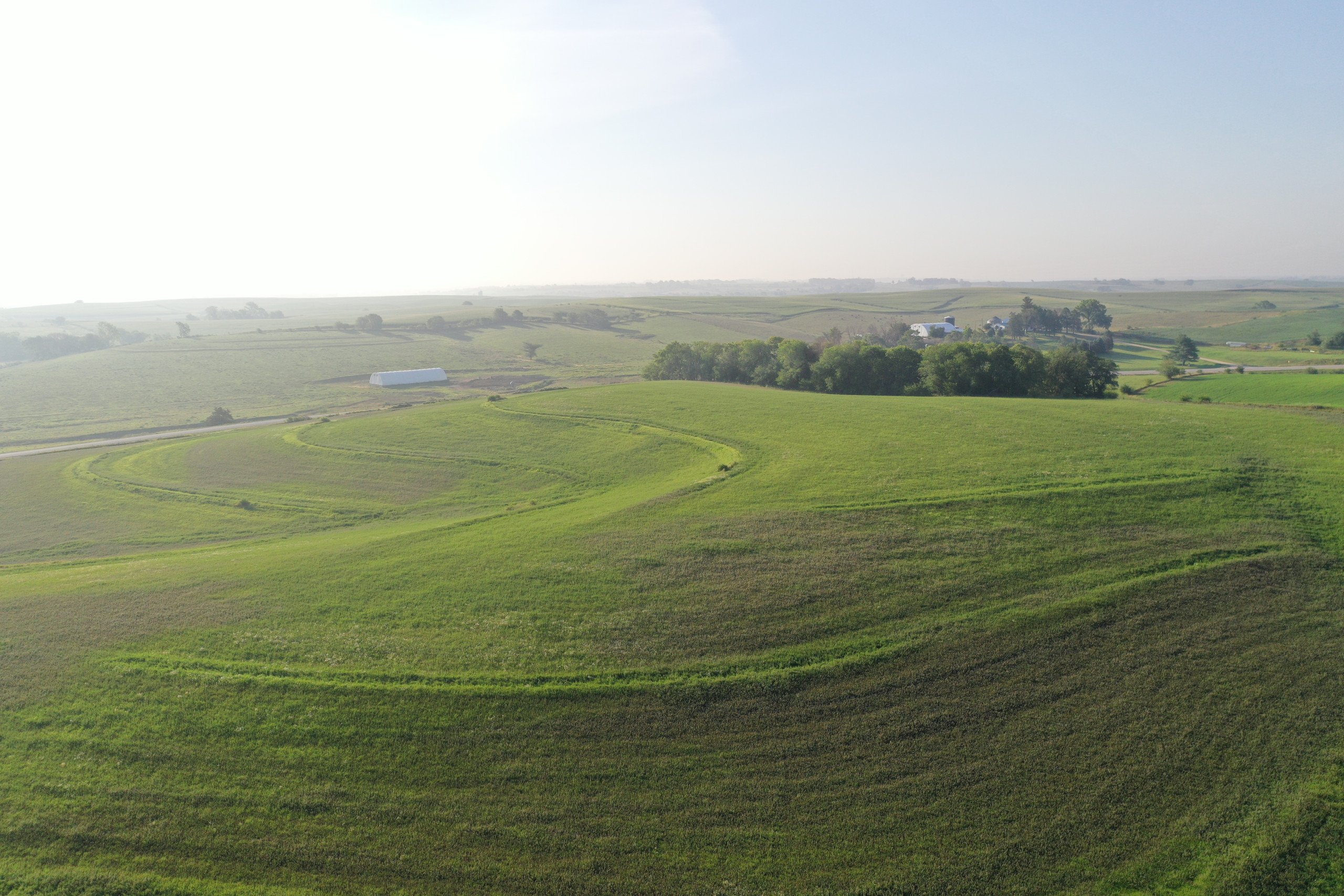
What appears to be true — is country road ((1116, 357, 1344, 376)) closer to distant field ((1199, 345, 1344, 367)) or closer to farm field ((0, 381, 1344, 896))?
distant field ((1199, 345, 1344, 367))

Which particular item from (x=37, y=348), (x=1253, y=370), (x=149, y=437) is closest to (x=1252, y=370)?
(x=1253, y=370)

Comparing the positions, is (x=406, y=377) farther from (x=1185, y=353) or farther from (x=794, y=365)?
(x=1185, y=353)

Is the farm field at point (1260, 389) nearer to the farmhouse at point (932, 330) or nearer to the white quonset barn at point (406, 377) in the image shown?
the farmhouse at point (932, 330)

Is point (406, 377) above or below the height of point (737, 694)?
above

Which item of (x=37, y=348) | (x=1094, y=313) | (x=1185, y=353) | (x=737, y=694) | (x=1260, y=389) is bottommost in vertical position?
(x=737, y=694)

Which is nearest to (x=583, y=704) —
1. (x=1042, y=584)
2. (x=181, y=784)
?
(x=181, y=784)

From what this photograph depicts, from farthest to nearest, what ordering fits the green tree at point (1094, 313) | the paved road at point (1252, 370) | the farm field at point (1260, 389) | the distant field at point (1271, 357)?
1. the green tree at point (1094, 313)
2. the distant field at point (1271, 357)
3. the paved road at point (1252, 370)
4. the farm field at point (1260, 389)

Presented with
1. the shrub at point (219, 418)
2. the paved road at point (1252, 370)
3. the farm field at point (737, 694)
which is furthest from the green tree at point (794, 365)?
the shrub at point (219, 418)
